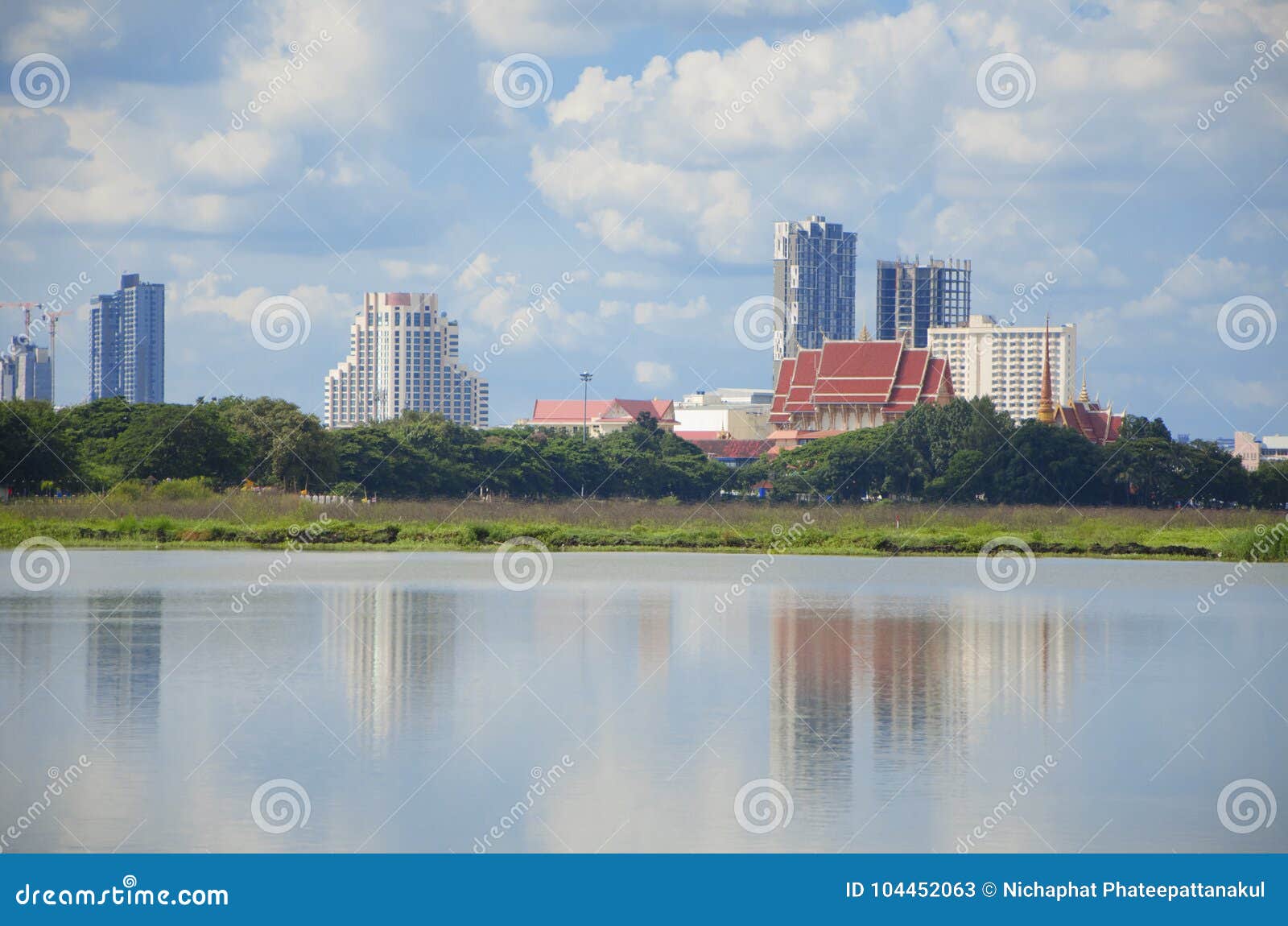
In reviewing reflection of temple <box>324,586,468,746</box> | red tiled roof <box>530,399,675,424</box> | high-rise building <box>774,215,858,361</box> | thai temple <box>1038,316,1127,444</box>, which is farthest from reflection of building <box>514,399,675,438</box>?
reflection of temple <box>324,586,468,746</box>

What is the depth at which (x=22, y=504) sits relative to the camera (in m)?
28.9

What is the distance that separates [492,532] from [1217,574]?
1268 cm

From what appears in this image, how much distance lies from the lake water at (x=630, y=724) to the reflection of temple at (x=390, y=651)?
5cm

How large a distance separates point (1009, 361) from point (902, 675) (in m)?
145

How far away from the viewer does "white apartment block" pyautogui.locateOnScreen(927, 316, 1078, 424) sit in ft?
457

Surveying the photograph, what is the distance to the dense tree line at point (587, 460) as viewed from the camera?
3494cm

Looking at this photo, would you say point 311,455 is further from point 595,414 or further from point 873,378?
point 595,414

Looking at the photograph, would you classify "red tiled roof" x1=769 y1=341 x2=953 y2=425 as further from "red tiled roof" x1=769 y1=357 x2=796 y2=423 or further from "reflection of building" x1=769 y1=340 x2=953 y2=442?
"red tiled roof" x1=769 y1=357 x2=796 y2=423

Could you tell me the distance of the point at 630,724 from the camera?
29.8 feet

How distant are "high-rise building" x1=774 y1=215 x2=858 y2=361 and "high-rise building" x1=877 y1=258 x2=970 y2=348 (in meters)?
7.56

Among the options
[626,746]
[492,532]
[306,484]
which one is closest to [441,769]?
[626,746]

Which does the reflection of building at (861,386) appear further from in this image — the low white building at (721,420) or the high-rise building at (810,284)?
the high-rise building at (810,284)

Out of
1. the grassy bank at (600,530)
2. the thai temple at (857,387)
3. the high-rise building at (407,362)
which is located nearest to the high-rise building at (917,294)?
the high-rise building at (407,362)
